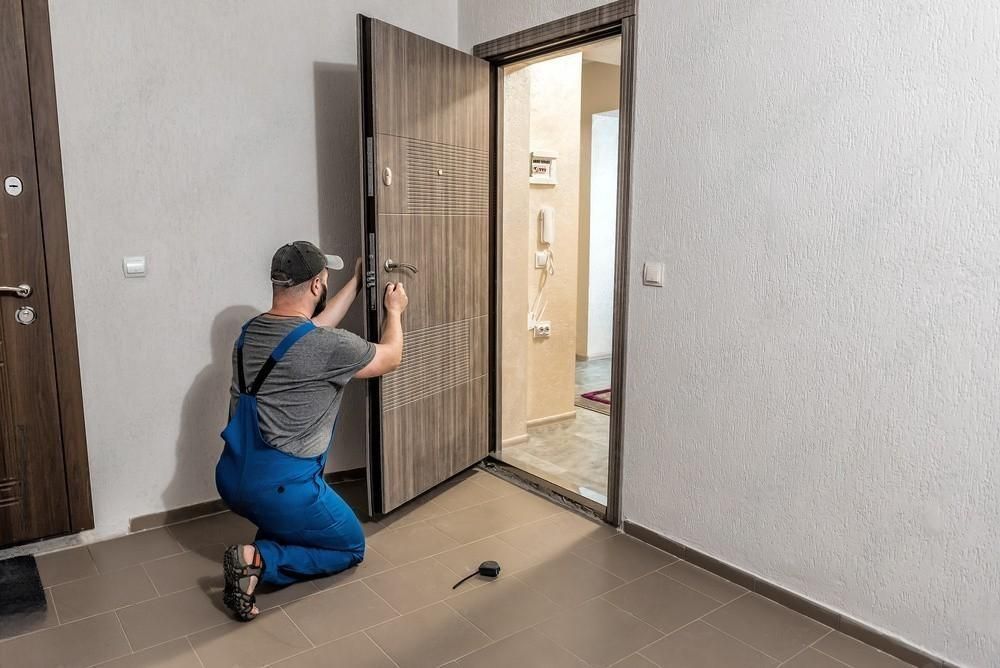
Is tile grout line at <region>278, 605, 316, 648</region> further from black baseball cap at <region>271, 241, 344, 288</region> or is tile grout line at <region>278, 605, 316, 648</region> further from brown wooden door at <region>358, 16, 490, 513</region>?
black baseball cap at <region>271, 241, 344, 288</region>

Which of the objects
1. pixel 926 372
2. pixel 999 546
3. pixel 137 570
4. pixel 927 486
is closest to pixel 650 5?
pixel 926 372

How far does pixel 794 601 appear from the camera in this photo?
→ 98.0 inches

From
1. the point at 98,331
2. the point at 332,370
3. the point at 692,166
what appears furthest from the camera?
the point at 98,331

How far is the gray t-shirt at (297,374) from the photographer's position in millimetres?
2449

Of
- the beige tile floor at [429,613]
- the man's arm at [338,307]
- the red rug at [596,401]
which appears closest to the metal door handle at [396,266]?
the man's arm at [338,307]

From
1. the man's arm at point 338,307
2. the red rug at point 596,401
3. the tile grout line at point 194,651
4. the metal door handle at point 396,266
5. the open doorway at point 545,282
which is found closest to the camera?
the tile grout line at point 194,651

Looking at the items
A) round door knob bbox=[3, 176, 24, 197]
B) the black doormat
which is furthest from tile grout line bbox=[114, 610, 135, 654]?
round door knob bbox=[3, 176, 24, 197]

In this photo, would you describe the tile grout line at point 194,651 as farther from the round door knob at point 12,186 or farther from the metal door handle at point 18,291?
the round door knob at point 12,186

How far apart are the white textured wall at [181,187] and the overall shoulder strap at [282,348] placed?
818mm

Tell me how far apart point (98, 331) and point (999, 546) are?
3.09 meters

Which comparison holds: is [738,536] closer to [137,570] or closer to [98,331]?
[137,570]

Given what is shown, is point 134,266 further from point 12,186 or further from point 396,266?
point 396,266

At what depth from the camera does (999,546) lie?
6.58 feet

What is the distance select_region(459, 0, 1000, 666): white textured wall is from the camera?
6.65 ft
